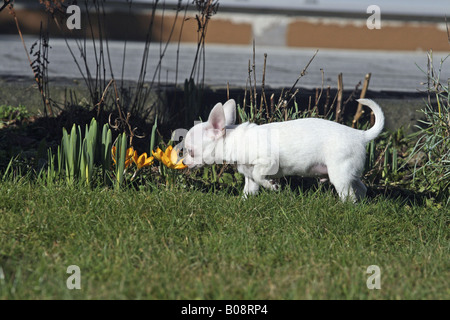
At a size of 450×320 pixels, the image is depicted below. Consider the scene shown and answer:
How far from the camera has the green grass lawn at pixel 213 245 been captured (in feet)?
8.52

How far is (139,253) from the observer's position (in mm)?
2889

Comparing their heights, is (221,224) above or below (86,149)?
below

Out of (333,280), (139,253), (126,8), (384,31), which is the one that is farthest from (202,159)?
(384,31)

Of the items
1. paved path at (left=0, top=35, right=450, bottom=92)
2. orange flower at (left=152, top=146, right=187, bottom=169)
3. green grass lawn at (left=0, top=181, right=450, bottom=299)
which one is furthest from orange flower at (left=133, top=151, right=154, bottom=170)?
paved path at (left=0, top=35, right=450, bottom=92)

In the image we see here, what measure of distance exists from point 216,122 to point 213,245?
811 mm

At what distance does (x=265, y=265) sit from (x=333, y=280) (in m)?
0.33

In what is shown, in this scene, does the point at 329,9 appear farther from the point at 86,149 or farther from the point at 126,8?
the point at 86,149

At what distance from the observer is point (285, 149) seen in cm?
342

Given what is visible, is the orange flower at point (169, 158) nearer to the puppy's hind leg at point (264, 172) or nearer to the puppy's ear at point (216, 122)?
the puppy's ear at point (216, 122)

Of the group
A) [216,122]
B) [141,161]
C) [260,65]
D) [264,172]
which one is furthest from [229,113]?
[260,65]

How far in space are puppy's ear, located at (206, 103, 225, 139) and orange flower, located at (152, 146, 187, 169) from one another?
Result: 25cm

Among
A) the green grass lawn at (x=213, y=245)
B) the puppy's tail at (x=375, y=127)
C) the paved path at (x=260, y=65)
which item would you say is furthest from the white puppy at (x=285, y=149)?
the paved path at (x=260, y=65)
